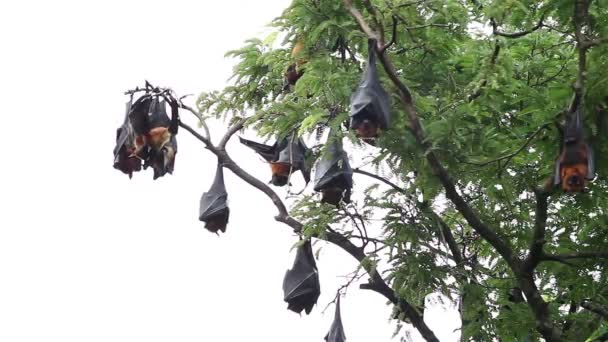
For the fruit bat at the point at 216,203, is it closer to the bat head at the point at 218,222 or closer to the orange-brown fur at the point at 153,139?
the bat head at the point at 218,222

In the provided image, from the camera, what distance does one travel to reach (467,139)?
6.85 m

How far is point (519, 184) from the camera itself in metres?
7.75

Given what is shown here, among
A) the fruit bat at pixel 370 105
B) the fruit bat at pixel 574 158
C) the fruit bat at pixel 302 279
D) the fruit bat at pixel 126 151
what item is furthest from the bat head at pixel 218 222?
the fruit bat at pixel 574 158

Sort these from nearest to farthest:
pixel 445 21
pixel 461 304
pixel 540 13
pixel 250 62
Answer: pixel 540 13 < pixel 445 21 < pixel 461 304 < pixel 250 62

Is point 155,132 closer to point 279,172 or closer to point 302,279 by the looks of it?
point 279,172

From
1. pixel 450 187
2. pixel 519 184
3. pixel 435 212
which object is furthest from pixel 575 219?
pixel 450 187

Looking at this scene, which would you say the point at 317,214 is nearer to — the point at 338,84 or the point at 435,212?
the point at 435,212

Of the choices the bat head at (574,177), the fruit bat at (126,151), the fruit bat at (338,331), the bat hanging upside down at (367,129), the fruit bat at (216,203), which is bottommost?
the bat head at (574,177)

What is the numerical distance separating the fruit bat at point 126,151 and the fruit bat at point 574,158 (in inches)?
172

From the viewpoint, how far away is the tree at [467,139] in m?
6.53

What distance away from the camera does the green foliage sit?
6582 mm

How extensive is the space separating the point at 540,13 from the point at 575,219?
2523 millimetres

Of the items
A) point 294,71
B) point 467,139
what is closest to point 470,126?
point 467,139

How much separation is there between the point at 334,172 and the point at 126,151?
→ 2313 millimetres
